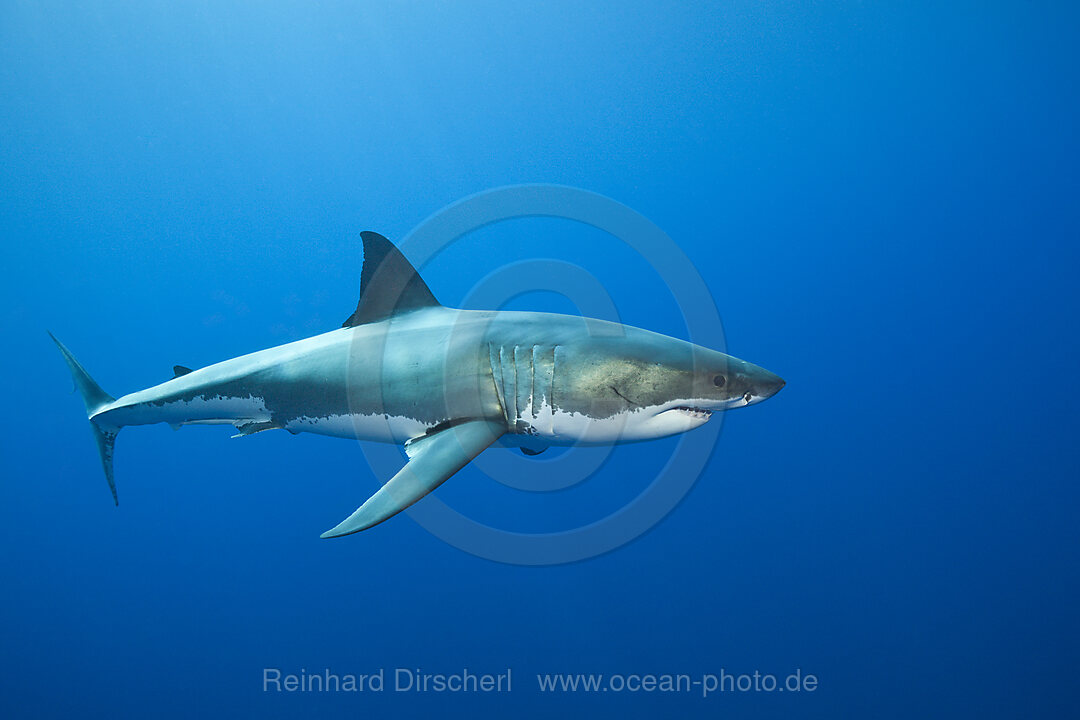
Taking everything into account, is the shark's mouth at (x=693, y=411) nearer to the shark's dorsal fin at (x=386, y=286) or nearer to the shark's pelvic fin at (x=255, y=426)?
the shark's dorsal fin at (x=386, y=286)

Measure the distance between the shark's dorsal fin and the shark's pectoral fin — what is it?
Result: 100cm

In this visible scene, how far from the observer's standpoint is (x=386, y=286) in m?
3.12

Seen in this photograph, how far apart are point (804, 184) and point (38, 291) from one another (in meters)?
16.0

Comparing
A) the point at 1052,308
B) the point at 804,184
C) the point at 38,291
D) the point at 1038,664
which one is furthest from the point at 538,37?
the point at 1038,664

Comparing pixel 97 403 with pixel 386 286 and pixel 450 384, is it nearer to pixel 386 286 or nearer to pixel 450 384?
pixel 386 286

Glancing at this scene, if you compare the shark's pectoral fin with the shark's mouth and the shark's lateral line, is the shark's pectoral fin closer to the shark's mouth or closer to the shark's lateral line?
the shark's lateral line

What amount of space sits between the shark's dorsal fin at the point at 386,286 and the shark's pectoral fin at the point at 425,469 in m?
1.00

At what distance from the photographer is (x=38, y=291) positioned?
10914mm

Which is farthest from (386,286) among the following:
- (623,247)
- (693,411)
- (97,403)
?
(623,247)

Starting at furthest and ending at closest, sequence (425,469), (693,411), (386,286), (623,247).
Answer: (623,247) → (386,286) → (693,411) → (425,469)

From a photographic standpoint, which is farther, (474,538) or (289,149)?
(289,149)

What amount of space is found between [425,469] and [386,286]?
148cm

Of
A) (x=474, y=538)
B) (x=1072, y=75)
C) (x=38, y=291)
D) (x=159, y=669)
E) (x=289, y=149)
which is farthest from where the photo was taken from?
(x=289, y=149)

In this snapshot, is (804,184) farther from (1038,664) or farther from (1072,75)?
(1038,664)
